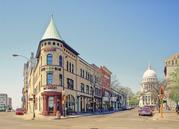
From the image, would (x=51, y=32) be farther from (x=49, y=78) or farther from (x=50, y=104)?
(x=50, y=104)

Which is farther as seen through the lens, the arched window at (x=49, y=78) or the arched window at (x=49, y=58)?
the arched window at (x=49, y=58)

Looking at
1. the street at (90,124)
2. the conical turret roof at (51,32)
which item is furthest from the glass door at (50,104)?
the street at (90,124)

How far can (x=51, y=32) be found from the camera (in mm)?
60469

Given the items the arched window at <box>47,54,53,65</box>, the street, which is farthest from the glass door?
the street

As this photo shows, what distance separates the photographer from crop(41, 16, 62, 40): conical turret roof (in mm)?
59844

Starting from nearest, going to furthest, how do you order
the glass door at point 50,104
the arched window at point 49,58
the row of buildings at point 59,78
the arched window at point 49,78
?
the glass door at point 50,104, the row of buildings at point 59,78, the arched window at point 49,78, the arched window at point 49,58

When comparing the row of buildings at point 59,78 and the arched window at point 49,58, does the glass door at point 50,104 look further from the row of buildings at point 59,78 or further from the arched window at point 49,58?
the arched window at point 49,58

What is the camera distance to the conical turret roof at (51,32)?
5984 centimetres

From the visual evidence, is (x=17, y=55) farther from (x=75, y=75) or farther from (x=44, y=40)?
(x=75, y=75)

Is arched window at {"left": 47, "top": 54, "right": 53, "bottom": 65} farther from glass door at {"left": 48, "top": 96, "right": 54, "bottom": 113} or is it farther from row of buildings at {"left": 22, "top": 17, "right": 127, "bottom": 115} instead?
glass door at {"left": 48, "top": 96, "right": 54, "bottom": 113}

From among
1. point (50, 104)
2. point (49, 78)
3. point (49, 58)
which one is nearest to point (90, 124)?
point (50, 104)

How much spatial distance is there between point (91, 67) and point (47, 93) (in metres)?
28.2

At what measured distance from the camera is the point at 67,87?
2557 inches

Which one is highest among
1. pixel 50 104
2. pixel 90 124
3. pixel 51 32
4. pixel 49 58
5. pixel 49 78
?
pixel 51 32
